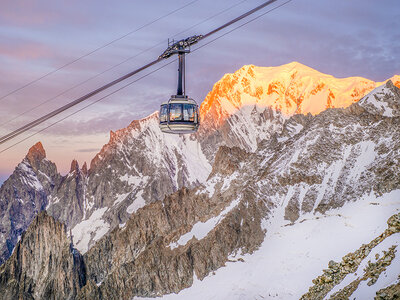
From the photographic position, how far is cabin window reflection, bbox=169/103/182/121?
154ft

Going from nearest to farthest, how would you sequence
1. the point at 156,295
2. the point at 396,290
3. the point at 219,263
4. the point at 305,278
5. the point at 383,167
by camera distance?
the point at 396,290, the point at 305,278, the point at 383,167, the point at 219,263, the point at 156,295

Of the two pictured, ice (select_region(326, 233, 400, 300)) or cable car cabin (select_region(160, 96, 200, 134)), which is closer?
ice (select_region(326, 233, 400, 300))

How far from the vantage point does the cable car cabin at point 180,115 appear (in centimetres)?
4672

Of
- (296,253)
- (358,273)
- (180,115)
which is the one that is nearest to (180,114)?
(180,115)

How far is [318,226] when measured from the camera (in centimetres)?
17675

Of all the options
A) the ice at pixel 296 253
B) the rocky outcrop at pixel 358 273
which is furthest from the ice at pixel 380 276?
the ice at pixel 296 253

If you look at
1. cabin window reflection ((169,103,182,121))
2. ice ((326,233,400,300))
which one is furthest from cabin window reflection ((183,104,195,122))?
ice ((326,233,400,300))

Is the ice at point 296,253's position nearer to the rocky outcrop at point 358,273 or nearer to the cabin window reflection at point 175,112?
the rocky outcrop at point 358,273

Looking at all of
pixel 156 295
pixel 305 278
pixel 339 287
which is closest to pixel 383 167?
pixel 305 278

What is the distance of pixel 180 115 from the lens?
47.1 metres

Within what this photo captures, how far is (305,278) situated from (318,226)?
25.1 metres

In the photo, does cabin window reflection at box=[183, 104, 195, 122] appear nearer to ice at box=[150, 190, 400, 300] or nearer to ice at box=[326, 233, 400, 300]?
ice at box=[326, 233, 400, 300]

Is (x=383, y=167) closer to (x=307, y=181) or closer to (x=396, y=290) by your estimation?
(x=307, y=181)

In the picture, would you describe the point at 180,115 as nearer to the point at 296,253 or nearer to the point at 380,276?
the point at 380,276
